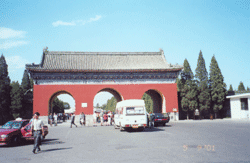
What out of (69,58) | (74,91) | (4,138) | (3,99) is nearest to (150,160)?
(4,138)

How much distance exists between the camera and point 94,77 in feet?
105

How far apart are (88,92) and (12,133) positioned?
63.8 ft

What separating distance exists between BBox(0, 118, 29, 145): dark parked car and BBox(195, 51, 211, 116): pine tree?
3149 centimetres

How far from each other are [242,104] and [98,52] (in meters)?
23.1

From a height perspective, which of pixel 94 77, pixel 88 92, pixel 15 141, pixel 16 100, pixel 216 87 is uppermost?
pixel 94 77

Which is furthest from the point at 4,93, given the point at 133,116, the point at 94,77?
the point at 133,116

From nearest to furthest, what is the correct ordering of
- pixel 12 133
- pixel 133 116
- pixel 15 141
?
pixel 12 133 → pixel 15 141 → pixel 133 116

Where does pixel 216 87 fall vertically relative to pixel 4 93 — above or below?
above

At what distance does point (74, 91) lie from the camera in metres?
31.5

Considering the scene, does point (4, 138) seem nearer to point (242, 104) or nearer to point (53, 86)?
point (53, 86)

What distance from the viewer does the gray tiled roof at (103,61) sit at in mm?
32625

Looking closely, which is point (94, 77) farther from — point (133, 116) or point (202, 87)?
point (202, 87)

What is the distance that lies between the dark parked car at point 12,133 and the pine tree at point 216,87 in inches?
1308

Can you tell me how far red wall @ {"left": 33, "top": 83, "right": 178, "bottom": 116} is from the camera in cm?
3083
